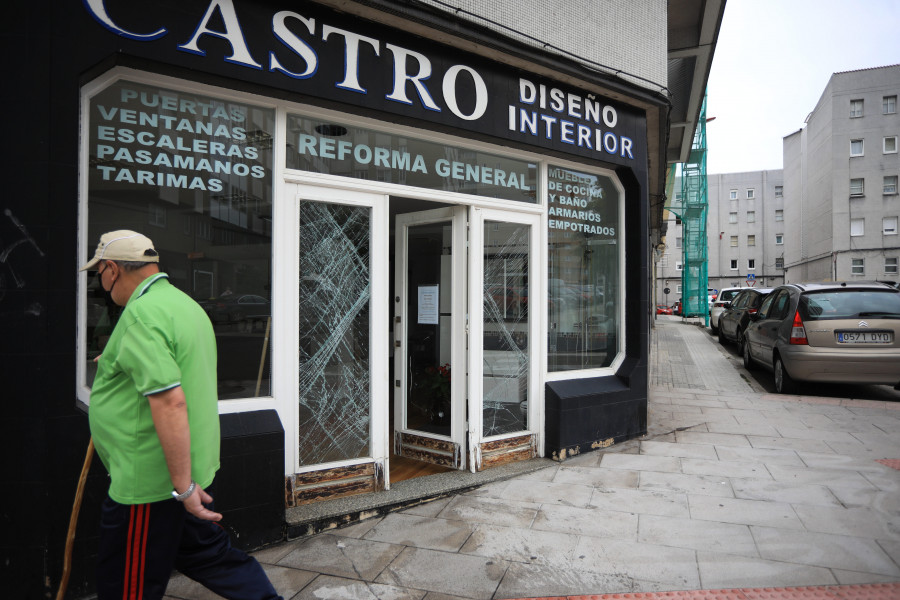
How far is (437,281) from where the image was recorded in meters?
5.70

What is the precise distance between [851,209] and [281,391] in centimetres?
4709

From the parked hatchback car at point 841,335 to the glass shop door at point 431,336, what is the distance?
561cm

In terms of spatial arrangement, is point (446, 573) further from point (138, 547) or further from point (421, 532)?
point (138, 547)

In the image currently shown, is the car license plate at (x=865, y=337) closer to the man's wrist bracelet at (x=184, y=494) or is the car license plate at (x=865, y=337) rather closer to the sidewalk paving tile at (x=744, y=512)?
the sidewalk paving tile at (x=744, y=512)

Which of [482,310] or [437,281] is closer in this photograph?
[482,310]

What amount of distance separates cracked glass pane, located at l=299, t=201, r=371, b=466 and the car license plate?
6.89 m

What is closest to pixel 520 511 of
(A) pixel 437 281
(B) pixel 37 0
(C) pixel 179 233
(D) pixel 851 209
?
(A) pixel 437 281

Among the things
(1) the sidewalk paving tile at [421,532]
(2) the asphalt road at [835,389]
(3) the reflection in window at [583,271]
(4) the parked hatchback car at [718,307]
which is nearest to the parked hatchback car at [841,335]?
(2) the asphalt road at [835,389]

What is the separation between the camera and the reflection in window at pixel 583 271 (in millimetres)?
5820

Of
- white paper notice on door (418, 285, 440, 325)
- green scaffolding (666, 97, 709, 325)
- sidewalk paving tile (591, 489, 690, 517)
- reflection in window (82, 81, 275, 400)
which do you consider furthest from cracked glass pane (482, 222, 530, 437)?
green scaffolding (666, 97, 709, 325)

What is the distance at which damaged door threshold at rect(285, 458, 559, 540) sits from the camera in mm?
3893

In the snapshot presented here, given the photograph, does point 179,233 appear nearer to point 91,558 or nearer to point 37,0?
point 37,0

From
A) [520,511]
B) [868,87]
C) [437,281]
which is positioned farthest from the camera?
[868,87]

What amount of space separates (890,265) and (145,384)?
48.4 metres
